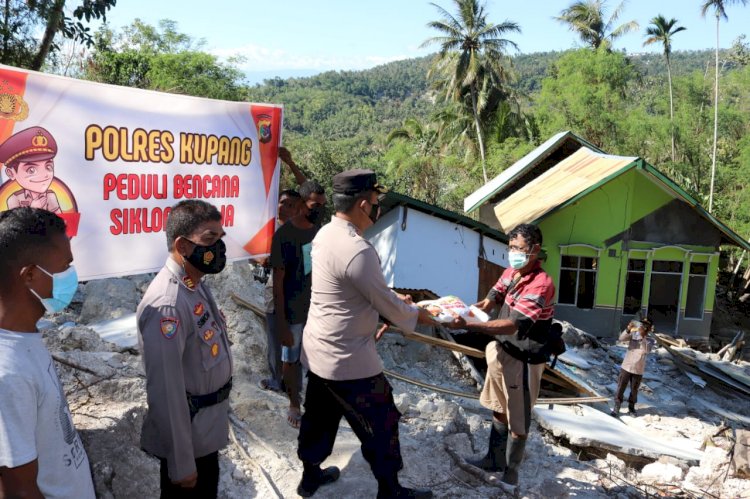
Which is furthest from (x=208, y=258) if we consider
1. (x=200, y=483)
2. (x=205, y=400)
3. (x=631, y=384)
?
(x=631, y=384)

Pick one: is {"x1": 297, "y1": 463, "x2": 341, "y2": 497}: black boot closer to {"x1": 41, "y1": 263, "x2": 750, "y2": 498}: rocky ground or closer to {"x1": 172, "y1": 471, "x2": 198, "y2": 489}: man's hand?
{"x1": 41, "y1": 263, "x2": 750, "y2": 498}: rocky ground

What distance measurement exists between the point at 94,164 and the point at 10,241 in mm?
1553

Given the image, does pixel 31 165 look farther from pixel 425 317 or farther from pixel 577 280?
pixel 577 280

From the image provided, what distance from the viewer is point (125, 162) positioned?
129 inches

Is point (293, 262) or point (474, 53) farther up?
point (474, 53)

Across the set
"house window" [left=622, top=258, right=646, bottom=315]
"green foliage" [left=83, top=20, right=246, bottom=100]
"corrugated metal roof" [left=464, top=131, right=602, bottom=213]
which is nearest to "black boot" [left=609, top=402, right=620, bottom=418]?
"corrugated metal roof" [left=464, top=131, right=602, bottom=213]

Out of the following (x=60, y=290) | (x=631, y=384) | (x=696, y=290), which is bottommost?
(x=631, y=384)

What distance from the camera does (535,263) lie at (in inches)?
144

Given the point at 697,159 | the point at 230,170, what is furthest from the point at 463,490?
the point at 697,159

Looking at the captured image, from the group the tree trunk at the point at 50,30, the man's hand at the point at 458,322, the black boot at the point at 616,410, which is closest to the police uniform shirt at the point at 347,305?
the man's hand at the point at 458,322

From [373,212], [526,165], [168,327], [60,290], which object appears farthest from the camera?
[526,165]

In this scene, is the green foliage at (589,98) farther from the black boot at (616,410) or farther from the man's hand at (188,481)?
the man's hand at (188,481)

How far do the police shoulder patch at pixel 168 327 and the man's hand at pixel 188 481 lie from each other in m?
0.58

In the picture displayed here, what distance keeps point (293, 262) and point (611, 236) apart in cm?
1530
